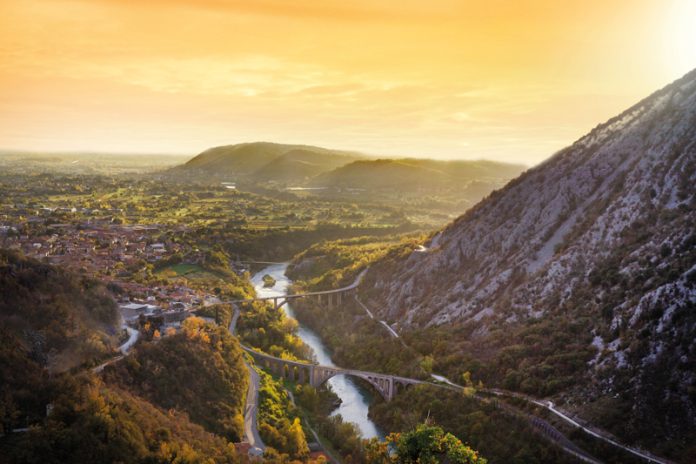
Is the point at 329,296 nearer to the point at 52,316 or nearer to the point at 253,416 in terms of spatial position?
the point at 253,416

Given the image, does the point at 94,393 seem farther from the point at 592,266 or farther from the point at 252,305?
the point at 252,305

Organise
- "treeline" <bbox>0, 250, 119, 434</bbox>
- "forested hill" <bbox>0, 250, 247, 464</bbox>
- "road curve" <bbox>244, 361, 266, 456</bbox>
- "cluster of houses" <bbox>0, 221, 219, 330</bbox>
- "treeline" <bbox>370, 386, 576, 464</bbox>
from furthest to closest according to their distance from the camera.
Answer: "cluster of houses" <bbox>0, 221, 219, 330</bbox> → "road curve" <bbox>244, 361, 266, 456</bbox> → "treeline" <bbox>370, 386, 576, 464</bbox> → "treeline" <bbox>0, 250, 119, 434</bbox> → "forested hill" <bbox>0, 250, 247, 464</bbox>

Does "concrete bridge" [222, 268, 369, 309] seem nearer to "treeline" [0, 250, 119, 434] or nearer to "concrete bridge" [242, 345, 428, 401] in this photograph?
"concrete bridge" [242, 345, 428, 401]

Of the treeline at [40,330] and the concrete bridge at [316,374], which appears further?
the concrete bridge at [316,374]

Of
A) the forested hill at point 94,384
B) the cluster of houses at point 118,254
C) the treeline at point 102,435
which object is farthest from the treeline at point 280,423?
the cluster of houses at point 118,254

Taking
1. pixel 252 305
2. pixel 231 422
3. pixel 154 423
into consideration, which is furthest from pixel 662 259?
→ pixel 252 305

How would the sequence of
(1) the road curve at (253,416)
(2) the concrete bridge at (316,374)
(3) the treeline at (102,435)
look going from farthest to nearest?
(2) the concrete bridge at (316,374), (1) the road curve at (253,416), (3) the treeline at (102,435)

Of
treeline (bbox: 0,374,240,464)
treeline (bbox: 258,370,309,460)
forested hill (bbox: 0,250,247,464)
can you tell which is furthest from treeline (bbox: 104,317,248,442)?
treeline (bbox: 0,374,240,464)

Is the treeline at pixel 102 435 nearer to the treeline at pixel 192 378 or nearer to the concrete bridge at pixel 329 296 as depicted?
the treeline at pixel 192 378
